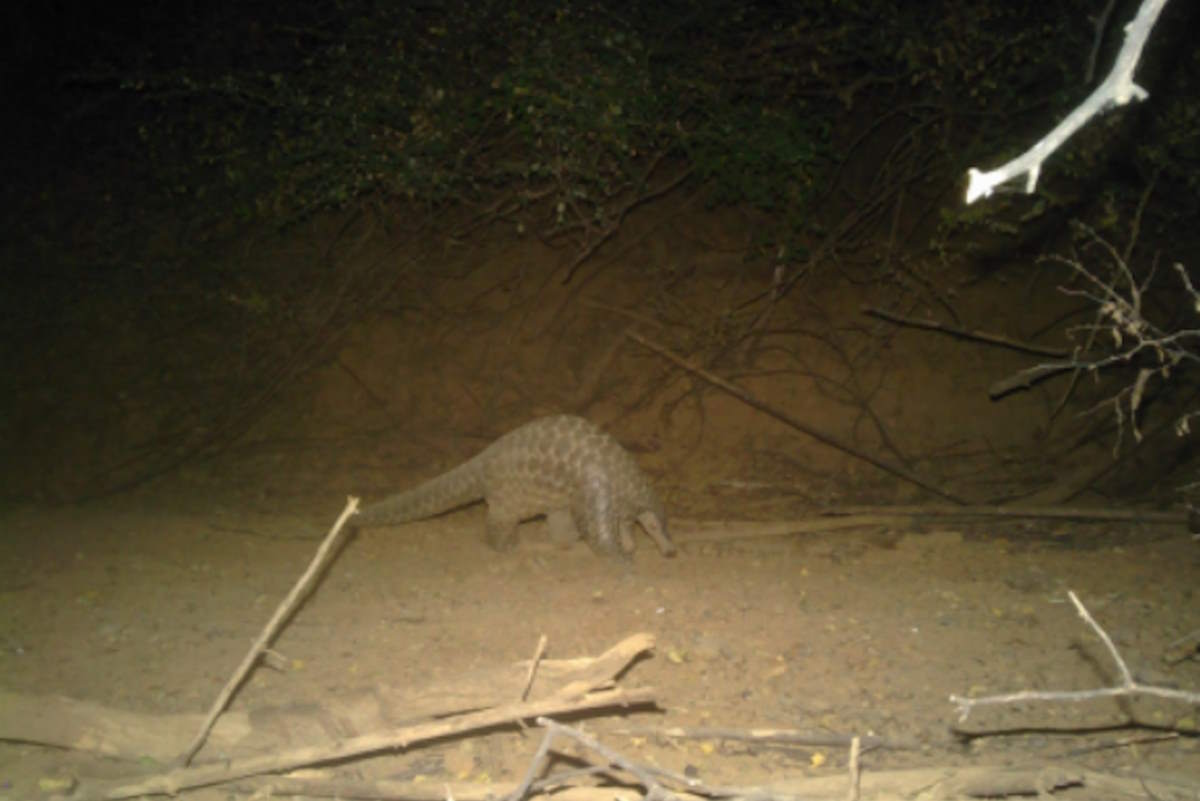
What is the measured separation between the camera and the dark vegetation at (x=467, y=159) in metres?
6.11

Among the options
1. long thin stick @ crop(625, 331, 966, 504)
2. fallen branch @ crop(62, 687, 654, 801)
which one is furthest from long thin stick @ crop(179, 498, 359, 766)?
long thin stick @ crop(625, 331, 966, 504)

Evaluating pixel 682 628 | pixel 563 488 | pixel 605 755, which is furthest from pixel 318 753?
pixel 563 488

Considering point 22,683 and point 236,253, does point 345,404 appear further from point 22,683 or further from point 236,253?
point 22,683

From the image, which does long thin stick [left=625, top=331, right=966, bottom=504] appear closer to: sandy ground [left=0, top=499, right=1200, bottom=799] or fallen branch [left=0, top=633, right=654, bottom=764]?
sandy ground [left=0, top=499, right=1200, bottom=799]

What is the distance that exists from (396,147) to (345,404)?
264 cm

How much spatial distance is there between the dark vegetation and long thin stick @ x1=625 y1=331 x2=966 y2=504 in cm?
60

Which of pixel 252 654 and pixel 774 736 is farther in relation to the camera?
pixel 774 736

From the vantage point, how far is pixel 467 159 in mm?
7066

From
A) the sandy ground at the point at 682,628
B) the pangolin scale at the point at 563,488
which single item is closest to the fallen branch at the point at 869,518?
the sandy ground at the point at 682,628

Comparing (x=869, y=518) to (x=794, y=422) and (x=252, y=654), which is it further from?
(x=252, y=654)

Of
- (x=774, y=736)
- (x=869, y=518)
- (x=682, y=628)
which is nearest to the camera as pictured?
(x=774, y=736)

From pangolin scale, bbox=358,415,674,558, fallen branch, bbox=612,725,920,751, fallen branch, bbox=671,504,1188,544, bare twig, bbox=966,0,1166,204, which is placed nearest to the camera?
bare twig, bbox=966,0,1166,204

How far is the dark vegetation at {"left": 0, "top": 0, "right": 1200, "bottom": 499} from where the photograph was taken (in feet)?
20.1

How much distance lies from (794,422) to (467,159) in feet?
10.8
